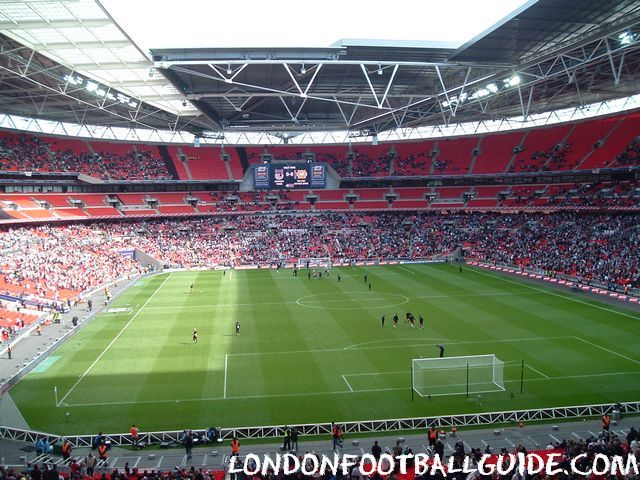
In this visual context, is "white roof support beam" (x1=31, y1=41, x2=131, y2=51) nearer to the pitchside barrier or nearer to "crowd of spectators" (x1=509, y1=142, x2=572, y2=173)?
the pitchside barrier

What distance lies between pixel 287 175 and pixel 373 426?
50.6m

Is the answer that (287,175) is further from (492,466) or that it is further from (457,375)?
(492,466)

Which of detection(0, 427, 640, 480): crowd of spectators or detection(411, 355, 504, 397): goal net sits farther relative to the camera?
detection(411, 355, 504, 397): goal net

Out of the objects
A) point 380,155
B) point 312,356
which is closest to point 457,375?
point 312,356

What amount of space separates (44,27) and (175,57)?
27.5ft

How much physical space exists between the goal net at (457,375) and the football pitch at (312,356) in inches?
18.2

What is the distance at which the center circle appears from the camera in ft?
128

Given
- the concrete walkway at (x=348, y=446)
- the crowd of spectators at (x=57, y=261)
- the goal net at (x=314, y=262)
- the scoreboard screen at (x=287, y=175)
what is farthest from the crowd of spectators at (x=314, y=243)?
the concrete walkway at (x=348, y=446)

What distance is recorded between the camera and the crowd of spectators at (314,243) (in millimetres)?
45781

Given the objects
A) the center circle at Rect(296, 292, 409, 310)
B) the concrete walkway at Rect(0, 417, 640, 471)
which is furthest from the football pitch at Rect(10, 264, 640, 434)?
the concrete walkway at Rect(0, 417, 640, 471)

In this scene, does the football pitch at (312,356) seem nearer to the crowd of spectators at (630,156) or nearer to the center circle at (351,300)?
the center circle at (351,300)

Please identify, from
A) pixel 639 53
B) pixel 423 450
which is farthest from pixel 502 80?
pixel 423 450

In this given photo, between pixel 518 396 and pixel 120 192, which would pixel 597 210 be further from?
pixel 120 192

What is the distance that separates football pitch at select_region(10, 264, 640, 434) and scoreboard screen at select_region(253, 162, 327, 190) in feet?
78.9
